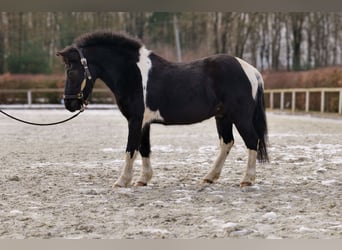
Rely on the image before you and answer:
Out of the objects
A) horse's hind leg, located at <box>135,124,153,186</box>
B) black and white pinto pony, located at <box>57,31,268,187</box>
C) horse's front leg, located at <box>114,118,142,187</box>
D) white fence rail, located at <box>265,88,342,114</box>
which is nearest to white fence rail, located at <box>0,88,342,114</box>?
white fence rail, located at <box>265,88,342,114</box>

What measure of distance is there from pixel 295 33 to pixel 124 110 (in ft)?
24.5

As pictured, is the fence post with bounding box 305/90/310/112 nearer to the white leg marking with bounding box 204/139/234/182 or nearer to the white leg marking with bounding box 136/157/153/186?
the white leg marking with bounding box 204/139/234/182

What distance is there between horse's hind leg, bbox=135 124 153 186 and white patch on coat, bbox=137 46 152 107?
0.40 metres

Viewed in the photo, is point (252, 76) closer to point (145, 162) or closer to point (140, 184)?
point (145, 162)

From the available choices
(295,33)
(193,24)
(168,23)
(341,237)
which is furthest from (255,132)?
(168,23)

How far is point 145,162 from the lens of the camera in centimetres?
404

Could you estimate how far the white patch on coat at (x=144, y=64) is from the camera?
12.7 ft

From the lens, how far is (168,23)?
1316 centimetres

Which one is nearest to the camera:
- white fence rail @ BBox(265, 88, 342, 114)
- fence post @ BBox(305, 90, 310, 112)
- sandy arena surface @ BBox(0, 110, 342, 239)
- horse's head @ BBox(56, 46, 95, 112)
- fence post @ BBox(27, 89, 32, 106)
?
sandy arena surface @ BBox(0, 110, 342, 239)

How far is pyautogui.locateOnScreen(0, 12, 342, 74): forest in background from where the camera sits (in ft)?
30.9

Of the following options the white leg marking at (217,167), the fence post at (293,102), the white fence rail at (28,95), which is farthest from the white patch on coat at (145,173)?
the white fence rail at (28,95)

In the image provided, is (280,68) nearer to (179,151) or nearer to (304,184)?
(179,151)

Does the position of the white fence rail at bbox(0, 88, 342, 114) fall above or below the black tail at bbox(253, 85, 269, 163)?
below

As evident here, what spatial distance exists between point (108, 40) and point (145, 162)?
121cm
